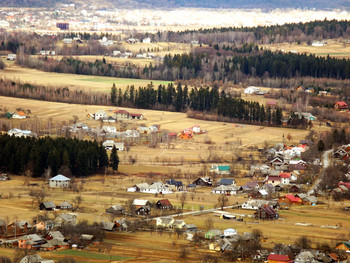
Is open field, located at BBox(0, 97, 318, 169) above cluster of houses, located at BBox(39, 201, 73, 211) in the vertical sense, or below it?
below

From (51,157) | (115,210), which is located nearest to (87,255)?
(115,210)

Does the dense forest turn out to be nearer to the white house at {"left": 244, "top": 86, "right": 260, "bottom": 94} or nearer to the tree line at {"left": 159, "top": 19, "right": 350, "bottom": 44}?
the white house at {"left": 244, "top": 86, "right": 260, "bottom": 94}

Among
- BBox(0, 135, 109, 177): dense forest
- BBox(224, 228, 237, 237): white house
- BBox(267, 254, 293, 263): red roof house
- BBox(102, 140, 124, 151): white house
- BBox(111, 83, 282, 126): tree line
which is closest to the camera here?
BBox(267, 254, 293, 263): red roof house

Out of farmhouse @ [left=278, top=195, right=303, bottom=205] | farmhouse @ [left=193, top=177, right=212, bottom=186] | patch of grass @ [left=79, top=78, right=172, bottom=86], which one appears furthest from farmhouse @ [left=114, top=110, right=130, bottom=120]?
farmhouse @ [left=278, top=195, right=303, bottom=205]

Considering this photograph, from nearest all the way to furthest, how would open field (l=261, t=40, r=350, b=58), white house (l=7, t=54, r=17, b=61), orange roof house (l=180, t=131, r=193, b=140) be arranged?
orange roof house (l=180, t=131, r=193, b=140)
white house (l=7, t=54, r=17, b=61)
open field (l=261, t=40, r=350, b=58)

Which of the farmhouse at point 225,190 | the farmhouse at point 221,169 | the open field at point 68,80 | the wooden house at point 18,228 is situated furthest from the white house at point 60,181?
the open field at point 68,80

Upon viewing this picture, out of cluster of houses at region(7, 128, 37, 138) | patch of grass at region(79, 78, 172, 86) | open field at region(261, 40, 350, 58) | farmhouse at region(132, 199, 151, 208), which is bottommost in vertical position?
patch of grass at region(79, 78, 172, 86)

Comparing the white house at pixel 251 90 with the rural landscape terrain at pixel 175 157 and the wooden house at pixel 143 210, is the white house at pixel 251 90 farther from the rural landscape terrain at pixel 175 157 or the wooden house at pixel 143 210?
the wooden house at pixel 143 210
